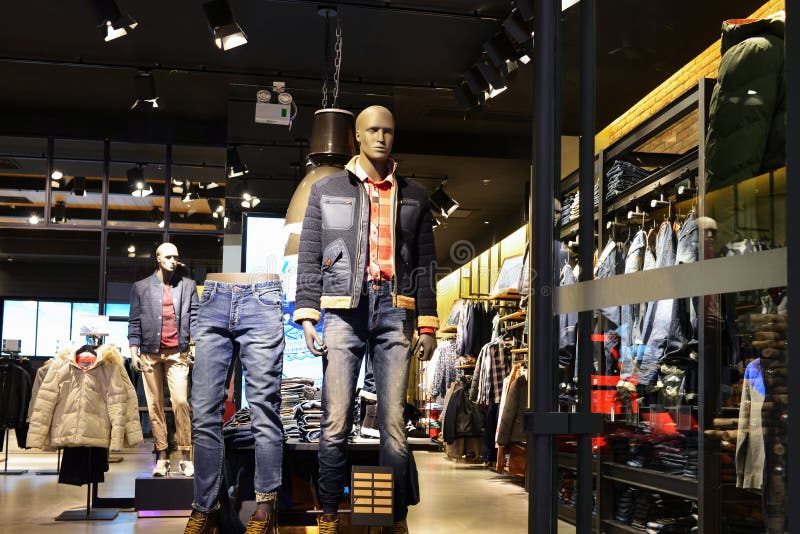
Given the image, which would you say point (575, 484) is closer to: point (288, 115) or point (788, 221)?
point (788, 221)

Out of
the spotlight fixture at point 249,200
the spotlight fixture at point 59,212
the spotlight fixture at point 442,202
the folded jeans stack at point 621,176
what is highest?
the spotlight fixture at point 442,202

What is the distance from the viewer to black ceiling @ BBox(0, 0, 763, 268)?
18.8ft

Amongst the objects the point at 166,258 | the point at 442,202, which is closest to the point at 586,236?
the point at 166,258

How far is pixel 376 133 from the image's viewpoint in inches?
137

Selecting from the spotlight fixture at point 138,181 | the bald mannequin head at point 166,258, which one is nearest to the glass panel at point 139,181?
the spotlight fixture at point 138,181

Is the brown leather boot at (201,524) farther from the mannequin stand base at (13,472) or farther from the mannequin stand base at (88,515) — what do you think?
the mannequin stand base at (13,472)

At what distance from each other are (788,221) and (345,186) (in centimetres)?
280

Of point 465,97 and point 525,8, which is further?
point 465,97

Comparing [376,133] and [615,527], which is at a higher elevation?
[376,133]

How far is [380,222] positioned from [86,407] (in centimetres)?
300

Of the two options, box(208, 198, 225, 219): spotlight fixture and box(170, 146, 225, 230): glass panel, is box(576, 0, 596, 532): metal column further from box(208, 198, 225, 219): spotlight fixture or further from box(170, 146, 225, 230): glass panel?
box(208, 198, 225, 219): spotlight fixture

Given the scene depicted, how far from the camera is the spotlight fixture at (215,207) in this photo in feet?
29.5

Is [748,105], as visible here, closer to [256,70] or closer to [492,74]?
[492,74]

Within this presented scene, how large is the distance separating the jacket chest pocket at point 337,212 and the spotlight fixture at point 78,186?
19.9 ft
